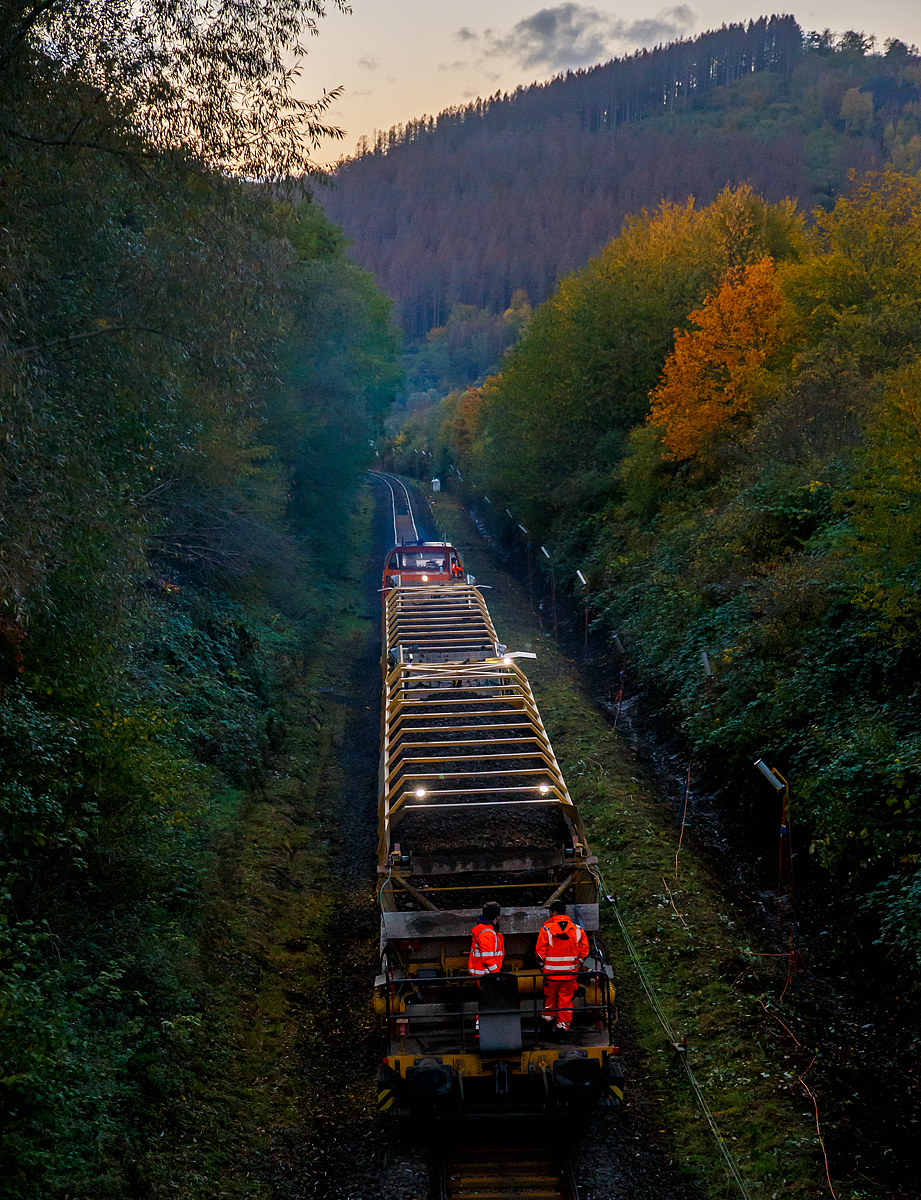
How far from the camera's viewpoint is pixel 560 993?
7320 millimetres

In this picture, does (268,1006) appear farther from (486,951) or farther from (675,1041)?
(675,1041)

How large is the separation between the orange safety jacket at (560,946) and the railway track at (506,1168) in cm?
137

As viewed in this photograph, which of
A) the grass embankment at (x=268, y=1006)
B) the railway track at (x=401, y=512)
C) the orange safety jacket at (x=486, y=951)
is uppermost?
the orange safety jacket at (x=486, y=951)

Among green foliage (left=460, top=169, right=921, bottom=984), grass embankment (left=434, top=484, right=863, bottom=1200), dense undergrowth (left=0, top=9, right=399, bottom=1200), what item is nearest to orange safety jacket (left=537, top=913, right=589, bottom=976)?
grass embankment (left=434, top=484, right=863, bottom=1200)

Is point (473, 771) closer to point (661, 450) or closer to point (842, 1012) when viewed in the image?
point (842, 1012)

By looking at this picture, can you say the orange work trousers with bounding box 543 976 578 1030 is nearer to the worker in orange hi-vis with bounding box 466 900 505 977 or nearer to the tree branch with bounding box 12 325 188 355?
the worker in orange hi-vis with bounding box 466 900 505 977

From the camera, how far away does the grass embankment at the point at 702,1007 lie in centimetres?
693

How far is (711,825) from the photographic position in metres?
13.8

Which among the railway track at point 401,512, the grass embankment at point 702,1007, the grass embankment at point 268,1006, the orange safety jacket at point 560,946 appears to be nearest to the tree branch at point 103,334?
the grass embankment at point 268,1006

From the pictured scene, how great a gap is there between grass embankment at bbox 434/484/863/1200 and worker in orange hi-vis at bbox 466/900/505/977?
207cm

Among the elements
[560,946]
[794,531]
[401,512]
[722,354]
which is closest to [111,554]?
[560,946]

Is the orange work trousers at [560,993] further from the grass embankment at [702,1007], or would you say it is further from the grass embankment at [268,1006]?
the grass embankment at [268,1006]

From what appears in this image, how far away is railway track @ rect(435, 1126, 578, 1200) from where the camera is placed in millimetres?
6590

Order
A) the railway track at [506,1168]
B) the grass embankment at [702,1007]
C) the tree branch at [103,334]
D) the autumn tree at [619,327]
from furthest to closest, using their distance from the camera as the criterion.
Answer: the autumn tree at [619,327] < the tree branch at [103,334] < the grass embankment at [702,1007] < the railway track at [506,1168]
